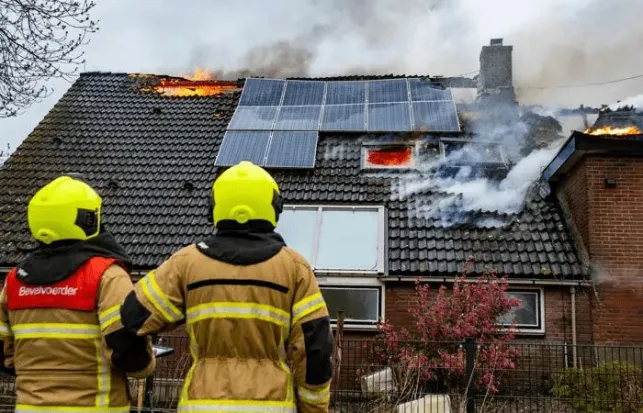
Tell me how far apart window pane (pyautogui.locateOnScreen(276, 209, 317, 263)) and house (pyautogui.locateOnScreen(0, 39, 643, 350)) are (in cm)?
3

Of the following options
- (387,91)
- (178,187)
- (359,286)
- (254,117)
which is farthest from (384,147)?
(178,187)

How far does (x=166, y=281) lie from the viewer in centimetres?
280

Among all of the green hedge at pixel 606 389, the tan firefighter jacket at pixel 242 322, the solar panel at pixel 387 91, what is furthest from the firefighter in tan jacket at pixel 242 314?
the solar panel at pixel 387 91

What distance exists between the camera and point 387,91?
14.0m

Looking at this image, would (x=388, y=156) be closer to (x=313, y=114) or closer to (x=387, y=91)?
(x=313, y=114)

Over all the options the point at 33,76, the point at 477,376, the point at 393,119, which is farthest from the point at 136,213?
the point at 477,376

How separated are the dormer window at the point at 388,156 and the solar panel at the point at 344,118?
65 centimetres

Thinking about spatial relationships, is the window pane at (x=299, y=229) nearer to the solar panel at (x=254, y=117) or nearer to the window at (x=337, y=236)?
the window at (x=337, y=236)

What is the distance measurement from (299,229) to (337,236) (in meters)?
0.71

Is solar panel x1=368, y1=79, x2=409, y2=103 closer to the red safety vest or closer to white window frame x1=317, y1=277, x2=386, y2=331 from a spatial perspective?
white window frame x1=317, y1=277, x2=386, y2=331

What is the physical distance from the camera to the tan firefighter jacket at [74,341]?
2.93 m

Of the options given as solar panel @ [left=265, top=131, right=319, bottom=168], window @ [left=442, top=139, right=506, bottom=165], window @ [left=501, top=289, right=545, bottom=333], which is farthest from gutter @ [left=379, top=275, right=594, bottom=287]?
solar panel @ [left=265, top=131, right=319, bottom=168]

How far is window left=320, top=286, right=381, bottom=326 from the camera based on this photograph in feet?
32.6

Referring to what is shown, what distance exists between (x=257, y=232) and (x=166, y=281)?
1.60 ft
